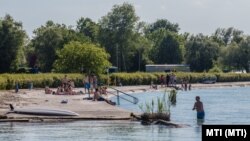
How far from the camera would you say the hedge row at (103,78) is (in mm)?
68250

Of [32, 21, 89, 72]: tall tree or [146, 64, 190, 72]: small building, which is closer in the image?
[32, 21, 89, 72]: tall tree

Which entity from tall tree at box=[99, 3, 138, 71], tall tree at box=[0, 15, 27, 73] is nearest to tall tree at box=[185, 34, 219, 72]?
tall tree at box=[99, 3, 138, 71]

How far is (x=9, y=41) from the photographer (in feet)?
339

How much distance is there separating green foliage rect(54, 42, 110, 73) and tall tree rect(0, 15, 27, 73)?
682 inches

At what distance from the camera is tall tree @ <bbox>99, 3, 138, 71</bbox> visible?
134m

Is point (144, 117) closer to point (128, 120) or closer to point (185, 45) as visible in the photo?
point (128, 120)

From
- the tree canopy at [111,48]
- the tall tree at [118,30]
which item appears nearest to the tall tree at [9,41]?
the tree canopy at [111,48]

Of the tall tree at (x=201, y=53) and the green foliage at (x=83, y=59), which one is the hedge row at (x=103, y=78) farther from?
the tall tree at (x=201, y=53)

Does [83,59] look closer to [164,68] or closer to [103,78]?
[103,78]

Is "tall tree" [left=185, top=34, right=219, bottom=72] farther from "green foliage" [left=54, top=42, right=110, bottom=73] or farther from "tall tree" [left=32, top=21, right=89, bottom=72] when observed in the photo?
"green foliage" [left=54, top=42, right=110, bottom=73]

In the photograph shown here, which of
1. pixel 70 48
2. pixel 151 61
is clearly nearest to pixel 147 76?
pixel 70 48

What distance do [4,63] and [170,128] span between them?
72.4 m

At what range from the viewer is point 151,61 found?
15012cm

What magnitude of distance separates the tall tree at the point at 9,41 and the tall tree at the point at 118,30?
31744mm
